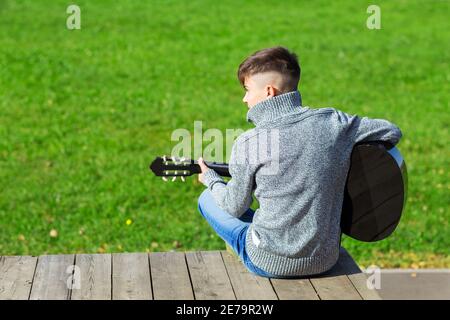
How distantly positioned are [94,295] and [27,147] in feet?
15.8

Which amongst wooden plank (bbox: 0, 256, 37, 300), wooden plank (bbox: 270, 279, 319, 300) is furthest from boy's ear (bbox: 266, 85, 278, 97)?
wooden plank (bbox: 0, 256, 37, 300)

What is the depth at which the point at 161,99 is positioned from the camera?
10.0m

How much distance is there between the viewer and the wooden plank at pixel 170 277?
161 inches

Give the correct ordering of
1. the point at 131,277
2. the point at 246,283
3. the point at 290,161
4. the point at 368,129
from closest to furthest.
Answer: the point at 290,161 → the point at 368,129 → the point at 246,283 → the point at 131,277

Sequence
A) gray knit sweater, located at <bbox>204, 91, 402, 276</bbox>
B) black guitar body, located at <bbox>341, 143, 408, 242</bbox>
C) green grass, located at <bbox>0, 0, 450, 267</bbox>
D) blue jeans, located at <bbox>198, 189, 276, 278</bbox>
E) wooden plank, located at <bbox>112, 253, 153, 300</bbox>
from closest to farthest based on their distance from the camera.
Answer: gray knit sweater, located at <bbox>204, 91, 402, 276</bbox>
black guitar body, located at <bbox>341, 143, 408, 242</bbox>
wooden plank, located at <bbox>112, 253, 153, 300</bbox>
blue jeans, located at <bbox>198, 189, 276, 278</bbox>
green grass, located at <bbox>0, 0, 450, 267</bbox>

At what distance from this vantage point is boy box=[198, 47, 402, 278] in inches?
152

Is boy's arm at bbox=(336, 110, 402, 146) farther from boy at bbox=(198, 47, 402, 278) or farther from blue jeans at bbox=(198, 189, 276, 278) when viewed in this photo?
blue jeans at bbox=(198, 189, 276, 278)

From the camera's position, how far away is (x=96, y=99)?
995 cm

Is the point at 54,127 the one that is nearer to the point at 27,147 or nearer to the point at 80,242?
the point at 27,147

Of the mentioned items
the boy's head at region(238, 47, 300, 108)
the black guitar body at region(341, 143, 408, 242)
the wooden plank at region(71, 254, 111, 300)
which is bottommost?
the wooden plank at region(71, 254, 111, 300)

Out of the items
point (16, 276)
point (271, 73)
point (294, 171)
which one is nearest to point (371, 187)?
point (294, 171)

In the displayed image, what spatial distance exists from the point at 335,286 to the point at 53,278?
1358 millimetres

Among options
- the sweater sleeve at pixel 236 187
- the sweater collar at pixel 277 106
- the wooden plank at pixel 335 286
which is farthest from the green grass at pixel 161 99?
the sweater collar at pixel 277 106

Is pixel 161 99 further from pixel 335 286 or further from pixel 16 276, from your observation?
pixel 335 286
